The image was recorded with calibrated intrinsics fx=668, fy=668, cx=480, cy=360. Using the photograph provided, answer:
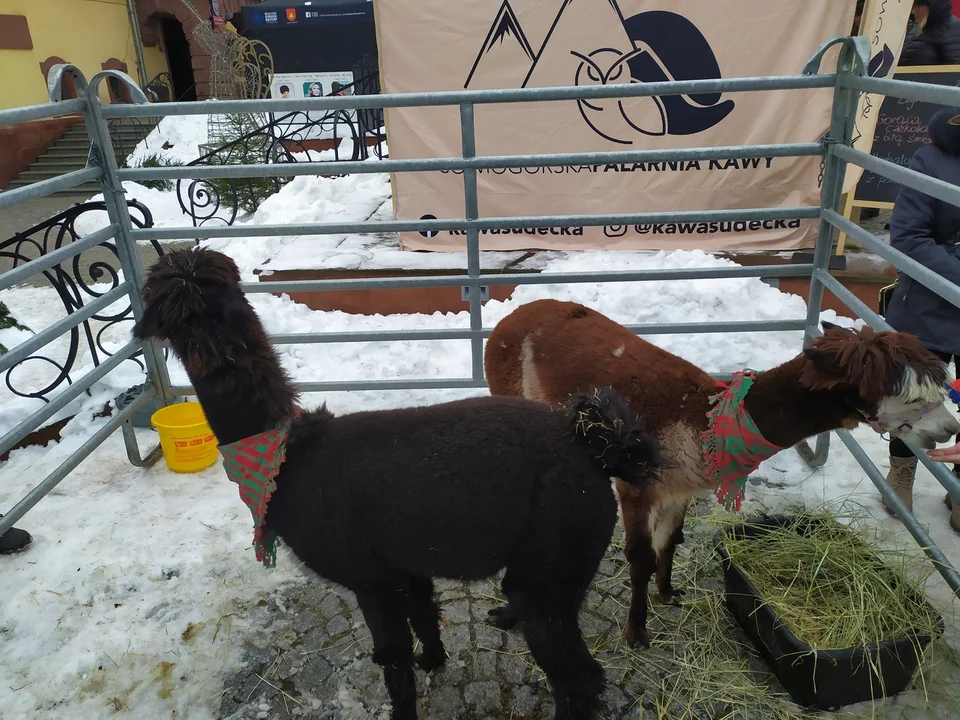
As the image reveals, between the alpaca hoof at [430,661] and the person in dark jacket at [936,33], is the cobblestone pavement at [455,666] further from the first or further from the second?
the person in dark jacket at [936,33]

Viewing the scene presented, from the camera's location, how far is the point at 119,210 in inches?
150

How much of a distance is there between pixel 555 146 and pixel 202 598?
5.20 meters

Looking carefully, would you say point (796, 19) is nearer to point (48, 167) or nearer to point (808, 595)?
point (808, 595)

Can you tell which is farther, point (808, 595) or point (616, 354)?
point (616, 354)

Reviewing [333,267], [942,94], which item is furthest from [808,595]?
[333,267]

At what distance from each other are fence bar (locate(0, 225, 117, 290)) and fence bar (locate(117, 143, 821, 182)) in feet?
1.32

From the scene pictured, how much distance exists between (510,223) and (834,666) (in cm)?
250

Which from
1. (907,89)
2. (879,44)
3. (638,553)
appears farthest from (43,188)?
(879,44)

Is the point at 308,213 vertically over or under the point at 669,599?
over

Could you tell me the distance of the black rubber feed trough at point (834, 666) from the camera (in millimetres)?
2285

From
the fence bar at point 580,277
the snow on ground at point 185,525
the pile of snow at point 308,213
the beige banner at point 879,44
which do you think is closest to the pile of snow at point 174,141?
the pile of snow at point 308,213

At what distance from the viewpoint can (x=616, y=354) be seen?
281cm

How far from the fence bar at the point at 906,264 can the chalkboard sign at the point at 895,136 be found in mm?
3103

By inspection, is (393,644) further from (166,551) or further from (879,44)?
(879,44)
